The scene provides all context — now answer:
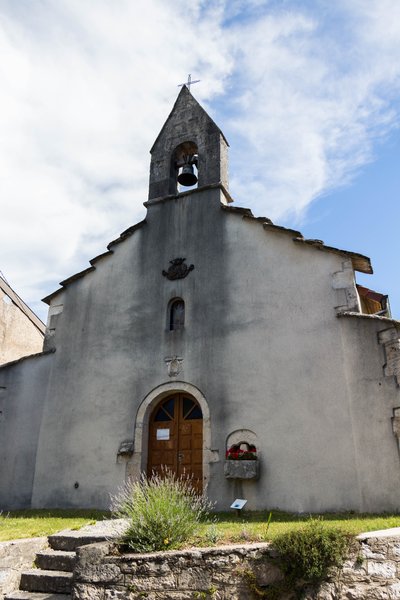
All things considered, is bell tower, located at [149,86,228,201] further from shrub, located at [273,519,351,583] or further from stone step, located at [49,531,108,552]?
shrub, located at [273,519,351,583]

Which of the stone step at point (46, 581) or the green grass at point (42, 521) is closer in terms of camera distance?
the stone step at point (46, 581)

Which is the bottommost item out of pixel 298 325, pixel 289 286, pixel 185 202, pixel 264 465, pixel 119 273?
pixel 264 465

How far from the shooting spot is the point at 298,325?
10094 mm

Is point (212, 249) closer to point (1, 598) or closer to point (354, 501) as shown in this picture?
point (354, 501)

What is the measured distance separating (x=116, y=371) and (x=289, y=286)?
439 centimetres

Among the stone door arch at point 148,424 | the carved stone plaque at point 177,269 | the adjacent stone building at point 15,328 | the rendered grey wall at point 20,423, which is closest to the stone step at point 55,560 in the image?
the stone door arch at point 148,424

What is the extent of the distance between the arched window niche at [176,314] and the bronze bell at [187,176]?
3461 millimetres

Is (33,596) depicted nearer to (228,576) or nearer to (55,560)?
(55,560)

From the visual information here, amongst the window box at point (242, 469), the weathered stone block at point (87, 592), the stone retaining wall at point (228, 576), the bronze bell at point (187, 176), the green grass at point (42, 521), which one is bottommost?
the weathered stone block at point (87, 592)

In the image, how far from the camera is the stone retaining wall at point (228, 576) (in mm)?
4664

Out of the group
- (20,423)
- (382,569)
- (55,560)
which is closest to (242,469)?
(55,560)

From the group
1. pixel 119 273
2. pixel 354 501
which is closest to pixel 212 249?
pixel 119 273

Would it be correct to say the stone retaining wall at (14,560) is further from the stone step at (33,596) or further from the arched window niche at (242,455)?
the arched window niche at (242,455)

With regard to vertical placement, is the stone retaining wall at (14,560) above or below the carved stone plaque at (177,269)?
below
